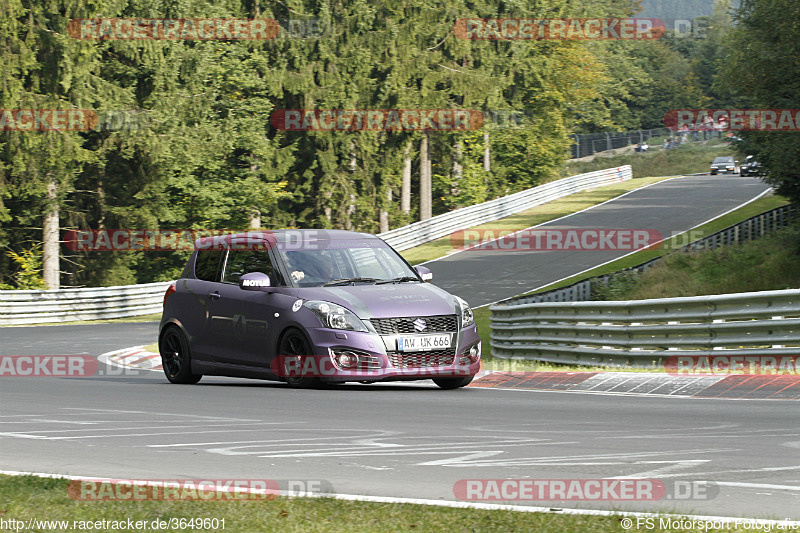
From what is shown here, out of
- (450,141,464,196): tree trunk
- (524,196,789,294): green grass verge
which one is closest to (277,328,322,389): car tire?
(524,196,789,294): green grass verge

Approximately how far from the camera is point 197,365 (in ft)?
47.0

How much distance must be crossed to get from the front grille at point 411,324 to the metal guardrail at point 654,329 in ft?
10.9

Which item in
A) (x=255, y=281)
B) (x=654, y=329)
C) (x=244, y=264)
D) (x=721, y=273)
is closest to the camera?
(x=255, y=281)

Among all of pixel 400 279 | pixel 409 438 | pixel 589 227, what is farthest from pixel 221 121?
pixel 409 438

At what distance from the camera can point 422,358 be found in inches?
498

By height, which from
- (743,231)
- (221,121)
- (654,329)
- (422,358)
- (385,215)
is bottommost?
(385,215)

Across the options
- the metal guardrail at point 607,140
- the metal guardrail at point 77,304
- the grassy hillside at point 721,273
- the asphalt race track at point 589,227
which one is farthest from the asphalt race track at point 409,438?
the metal guardrail at point 607,140

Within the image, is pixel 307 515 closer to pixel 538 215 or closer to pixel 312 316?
pixel 312 316

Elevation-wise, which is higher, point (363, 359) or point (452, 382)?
point (363, 359)

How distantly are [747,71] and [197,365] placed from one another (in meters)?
18.6

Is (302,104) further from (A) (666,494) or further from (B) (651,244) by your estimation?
(A) (666,494)

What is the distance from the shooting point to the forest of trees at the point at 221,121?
1644 inches

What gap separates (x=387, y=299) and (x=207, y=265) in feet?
9.75

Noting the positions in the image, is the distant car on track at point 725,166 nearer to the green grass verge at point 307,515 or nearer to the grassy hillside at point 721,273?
the grassy hillside at point 721,273
